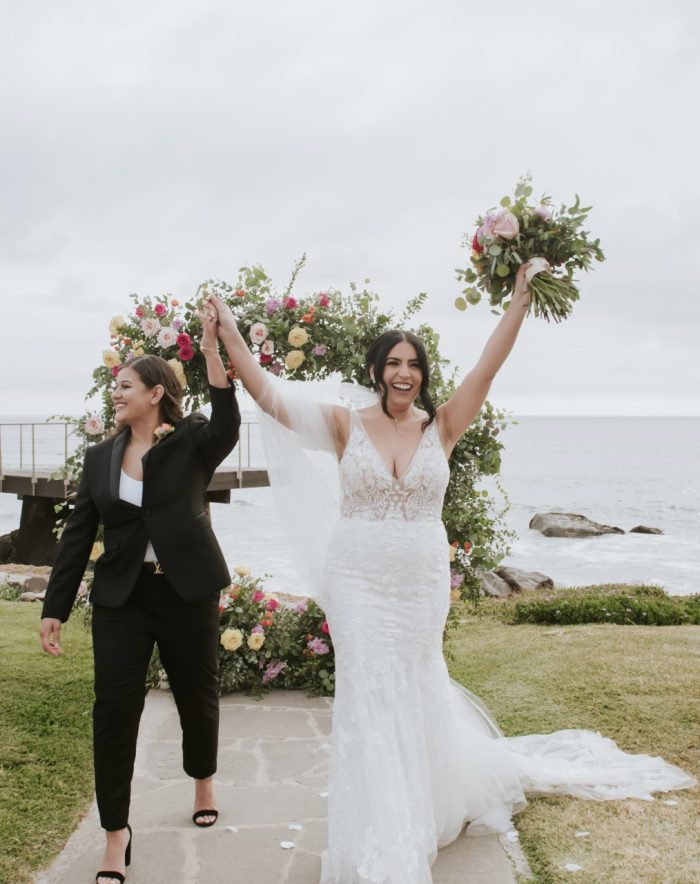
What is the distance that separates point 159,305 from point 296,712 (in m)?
3.39

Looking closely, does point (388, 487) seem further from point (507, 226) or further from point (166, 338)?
point (166, 338)

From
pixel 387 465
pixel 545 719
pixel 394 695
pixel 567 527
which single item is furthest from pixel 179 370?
pixel 567 527

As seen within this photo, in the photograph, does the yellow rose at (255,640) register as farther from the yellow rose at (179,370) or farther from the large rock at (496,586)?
the large rock at (496,586)

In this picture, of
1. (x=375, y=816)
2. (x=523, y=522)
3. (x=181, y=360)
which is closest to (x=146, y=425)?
(x=375, y=816)

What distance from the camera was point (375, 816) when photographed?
3439mm

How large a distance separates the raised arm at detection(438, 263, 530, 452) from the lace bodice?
307 millimetres

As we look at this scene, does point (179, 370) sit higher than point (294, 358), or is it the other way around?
point (294, 358)

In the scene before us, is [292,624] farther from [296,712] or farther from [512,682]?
[512,682]

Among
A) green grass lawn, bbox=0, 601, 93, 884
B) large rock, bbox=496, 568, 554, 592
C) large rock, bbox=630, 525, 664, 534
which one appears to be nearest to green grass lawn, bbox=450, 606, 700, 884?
green grass lawn, bbox=0, 601, 93, 884

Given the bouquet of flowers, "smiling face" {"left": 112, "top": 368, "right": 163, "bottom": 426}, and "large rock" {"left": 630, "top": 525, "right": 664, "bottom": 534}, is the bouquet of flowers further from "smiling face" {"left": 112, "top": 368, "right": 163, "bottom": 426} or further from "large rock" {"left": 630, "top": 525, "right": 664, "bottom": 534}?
"large rock" {"left": 630, "top": 525, "right": 664, "bottom": 534}

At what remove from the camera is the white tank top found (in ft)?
12.4

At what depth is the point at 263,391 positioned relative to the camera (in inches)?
159

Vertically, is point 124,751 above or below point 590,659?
above

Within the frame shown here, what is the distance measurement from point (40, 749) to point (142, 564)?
249 cm
